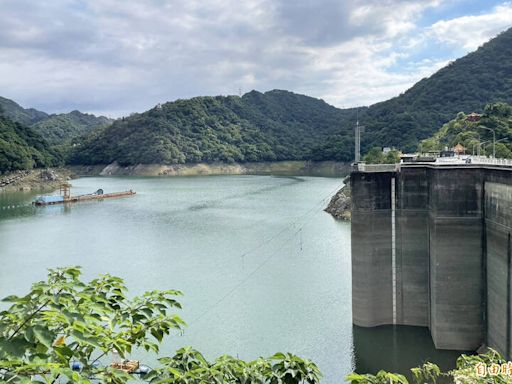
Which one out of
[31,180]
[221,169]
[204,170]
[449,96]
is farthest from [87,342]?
[221,169]

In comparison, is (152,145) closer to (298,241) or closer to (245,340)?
(298,241)

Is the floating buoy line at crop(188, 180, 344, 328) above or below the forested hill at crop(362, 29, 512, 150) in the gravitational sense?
below

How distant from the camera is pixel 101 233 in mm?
57969

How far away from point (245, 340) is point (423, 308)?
359 inches

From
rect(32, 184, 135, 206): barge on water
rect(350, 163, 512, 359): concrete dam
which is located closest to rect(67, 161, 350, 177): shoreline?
rect(32, 184, 135, 206): barge on water

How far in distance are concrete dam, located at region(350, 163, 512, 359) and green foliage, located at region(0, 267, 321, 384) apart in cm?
1691

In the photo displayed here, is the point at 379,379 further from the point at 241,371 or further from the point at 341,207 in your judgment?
the point at 341,207

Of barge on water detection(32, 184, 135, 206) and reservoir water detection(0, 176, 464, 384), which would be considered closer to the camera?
reservoir water detection(0, 176, 464, 384)

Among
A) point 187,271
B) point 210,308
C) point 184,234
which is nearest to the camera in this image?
point 210,308

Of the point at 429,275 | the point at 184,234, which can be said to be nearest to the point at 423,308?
the point at 429,275

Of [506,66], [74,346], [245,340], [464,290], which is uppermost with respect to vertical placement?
[506,66]

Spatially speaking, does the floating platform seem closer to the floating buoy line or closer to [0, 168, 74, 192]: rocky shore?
[0, 168, 74, 192]: rocky shore

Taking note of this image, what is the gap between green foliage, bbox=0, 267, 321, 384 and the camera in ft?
15.1

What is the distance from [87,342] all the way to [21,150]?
126390 millimetres
